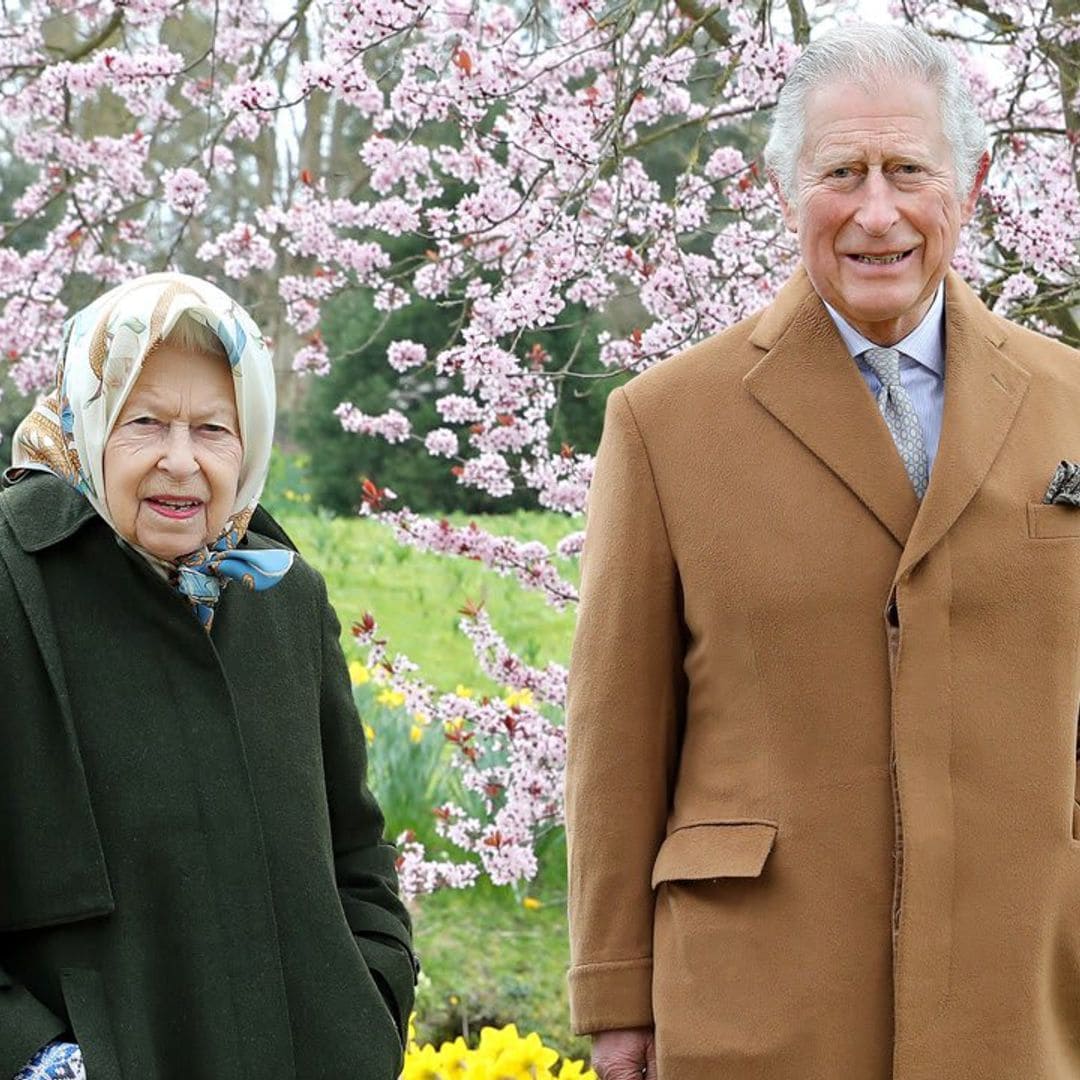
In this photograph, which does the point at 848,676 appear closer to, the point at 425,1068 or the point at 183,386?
the point at 183,386

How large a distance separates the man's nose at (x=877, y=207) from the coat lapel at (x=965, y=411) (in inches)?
8.6

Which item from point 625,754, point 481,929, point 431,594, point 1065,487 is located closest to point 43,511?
point 625,754

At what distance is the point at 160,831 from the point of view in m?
2.03

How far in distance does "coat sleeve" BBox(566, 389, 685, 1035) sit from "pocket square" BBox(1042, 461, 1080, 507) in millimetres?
498

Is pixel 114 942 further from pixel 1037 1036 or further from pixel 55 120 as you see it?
pixel 55 120

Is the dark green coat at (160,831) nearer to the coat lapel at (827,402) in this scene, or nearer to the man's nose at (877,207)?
the coat lapel at (827,402)

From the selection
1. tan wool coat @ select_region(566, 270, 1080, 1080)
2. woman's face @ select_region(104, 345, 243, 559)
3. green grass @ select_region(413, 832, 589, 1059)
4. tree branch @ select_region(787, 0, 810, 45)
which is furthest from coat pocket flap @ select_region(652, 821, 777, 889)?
tree branch @ select_region(787, 0, 810, 45)

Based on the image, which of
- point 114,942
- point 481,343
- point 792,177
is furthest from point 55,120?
point 114,942

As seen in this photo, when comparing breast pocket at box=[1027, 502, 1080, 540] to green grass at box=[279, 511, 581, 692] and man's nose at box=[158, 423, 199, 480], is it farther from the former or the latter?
green grass at box=[279, 511, 581, 692]

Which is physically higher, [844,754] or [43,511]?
[43,511]

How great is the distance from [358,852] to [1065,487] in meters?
1.03

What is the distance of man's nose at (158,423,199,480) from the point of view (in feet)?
6.70

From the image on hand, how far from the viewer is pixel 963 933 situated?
228 centimetres

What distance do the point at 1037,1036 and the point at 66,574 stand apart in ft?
4.34
